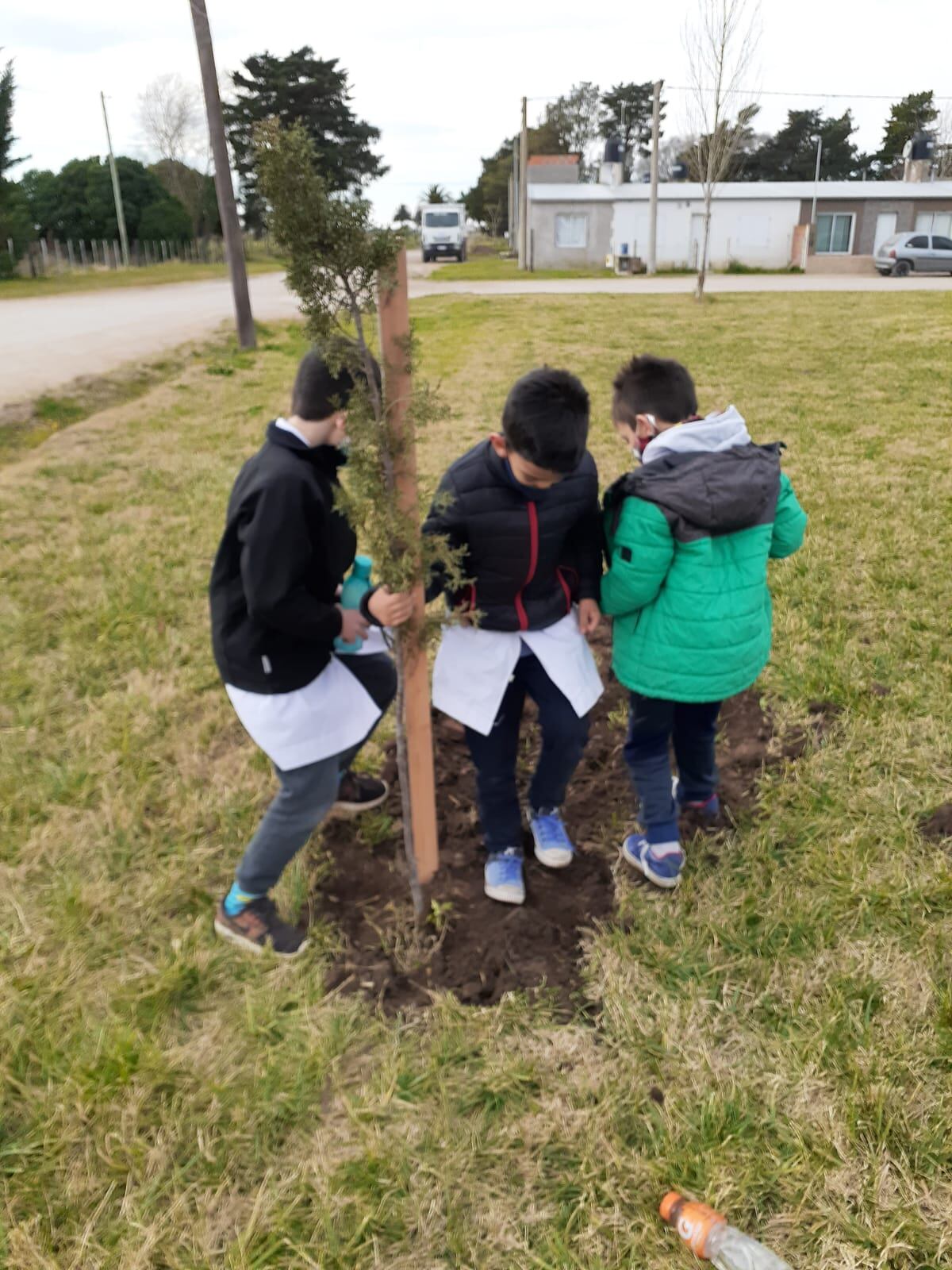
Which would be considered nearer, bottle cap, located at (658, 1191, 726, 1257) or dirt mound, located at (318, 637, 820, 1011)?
bottle cap, located at (658, 1191, 726, 1257)

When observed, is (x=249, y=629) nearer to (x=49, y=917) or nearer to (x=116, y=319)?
(x=49, y=917)

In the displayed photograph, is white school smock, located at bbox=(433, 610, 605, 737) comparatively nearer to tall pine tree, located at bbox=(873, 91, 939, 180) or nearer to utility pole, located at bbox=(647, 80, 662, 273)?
utility pole, located at bbox=(647, 80, 662, 273)

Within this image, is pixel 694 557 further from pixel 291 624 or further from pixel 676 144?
pixel 676 144

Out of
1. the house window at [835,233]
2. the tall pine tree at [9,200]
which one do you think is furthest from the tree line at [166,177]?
the house window at [835,233]

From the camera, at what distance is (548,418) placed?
2166mm

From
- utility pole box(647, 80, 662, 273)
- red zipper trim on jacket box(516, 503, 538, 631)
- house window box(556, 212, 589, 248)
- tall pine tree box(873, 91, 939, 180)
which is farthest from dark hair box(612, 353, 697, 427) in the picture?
tall pine tree box(873, 91, 939, 180)

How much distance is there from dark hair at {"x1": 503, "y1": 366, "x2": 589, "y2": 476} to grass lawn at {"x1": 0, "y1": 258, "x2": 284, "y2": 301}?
86.0ft

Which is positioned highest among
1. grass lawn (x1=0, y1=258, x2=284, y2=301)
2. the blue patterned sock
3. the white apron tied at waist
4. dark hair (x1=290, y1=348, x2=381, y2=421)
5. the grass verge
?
dark hair (x1=290, y1=348, x2=381, y2=421)

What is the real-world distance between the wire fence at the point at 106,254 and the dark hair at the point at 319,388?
3506cm

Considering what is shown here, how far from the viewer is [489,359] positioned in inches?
485

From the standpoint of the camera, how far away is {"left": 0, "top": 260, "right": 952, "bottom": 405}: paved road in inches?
476

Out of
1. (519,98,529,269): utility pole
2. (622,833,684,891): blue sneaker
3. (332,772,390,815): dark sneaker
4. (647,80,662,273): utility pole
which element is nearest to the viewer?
(622,833,684,891): blue sneaker

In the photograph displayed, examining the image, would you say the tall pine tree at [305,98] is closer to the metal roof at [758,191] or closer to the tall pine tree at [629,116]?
the metal roof at [758,191]

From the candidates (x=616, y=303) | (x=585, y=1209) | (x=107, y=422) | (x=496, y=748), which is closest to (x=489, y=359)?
(x=107, y=422)
